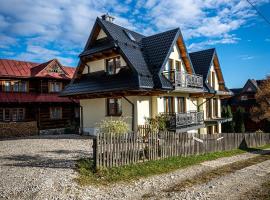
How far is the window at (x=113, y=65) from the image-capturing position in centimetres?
1901

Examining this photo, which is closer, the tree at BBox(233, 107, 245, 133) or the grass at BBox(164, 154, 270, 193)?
the grass at BBox(164, 154, 270, 193)

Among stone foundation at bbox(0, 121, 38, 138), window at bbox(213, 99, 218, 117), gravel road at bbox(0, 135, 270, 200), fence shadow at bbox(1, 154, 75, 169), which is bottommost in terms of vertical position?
gravel road at bbox(0, 135, 270, 200)

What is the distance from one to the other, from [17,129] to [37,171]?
619 inches

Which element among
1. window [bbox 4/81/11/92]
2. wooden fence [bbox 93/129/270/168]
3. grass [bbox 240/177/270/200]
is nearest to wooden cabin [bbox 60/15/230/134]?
wooden fence [bbox 93/129/270/168]

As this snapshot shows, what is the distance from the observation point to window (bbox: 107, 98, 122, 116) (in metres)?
18.8

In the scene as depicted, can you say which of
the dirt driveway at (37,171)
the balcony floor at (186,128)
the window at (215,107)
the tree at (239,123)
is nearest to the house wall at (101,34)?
the balcony floor at (186,128)

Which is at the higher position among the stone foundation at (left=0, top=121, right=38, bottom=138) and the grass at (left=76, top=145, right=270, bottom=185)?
the stone foundation at (left=0, top=121, right=38, bottom=138)

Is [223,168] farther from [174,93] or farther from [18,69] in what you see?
[18,69]

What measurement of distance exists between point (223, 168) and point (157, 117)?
19.2 feet

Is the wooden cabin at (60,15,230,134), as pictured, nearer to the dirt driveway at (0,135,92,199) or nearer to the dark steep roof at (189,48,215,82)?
the dark steep roof at (189,48,215,82)

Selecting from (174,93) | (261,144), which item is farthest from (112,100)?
(261,144)

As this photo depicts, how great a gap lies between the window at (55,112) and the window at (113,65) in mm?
12055

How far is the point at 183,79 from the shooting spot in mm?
19609

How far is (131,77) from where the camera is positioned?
17141 mm
